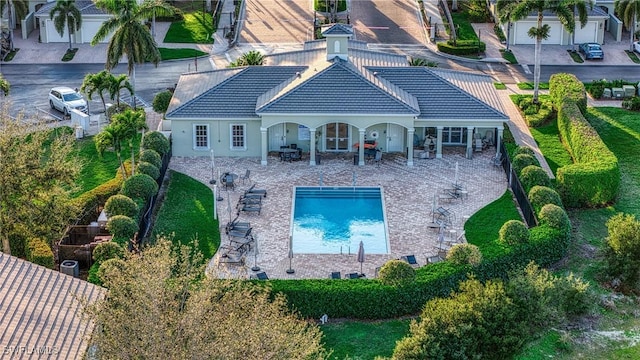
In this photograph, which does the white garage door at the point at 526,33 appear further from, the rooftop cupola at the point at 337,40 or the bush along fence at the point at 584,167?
the rooftop cupola at the point at 337,40

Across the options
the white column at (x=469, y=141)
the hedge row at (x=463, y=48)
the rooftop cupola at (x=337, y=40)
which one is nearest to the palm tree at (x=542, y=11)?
the white column at (x=469, y=141)

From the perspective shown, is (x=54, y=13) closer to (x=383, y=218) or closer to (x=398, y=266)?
(x=383, y=218)

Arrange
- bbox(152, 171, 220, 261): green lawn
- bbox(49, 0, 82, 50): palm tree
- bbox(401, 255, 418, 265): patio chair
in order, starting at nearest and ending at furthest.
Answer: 1. bbox(401, 255, 418, 265): patio chair
2. bbox(152, 171, 220, 261): green lawn
3. bbox(49, 0, 82, 50): palm tree

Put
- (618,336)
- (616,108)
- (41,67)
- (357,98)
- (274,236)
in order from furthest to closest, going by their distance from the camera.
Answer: (41,67)
(616,108)
(357,98)
(274,236)
(618,336)

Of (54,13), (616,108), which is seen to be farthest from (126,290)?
(54,13)

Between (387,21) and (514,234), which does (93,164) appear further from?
(387,21)

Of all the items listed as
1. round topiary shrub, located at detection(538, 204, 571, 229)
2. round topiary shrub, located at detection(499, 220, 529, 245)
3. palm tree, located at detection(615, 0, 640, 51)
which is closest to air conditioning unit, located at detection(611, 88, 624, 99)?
palm tree, located at detection(615, 0, 640, 51)

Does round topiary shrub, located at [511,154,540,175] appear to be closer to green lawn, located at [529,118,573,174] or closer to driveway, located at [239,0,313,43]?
green lawn, located at [529,118,573,174]
